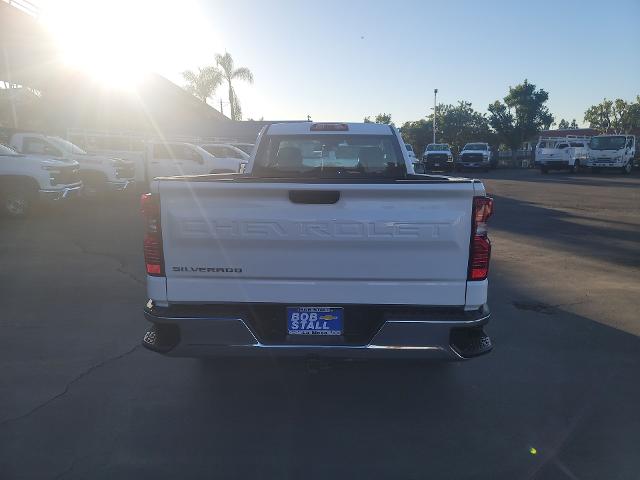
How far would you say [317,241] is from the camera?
342 centimetres

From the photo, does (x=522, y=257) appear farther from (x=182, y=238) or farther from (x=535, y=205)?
(x=535, y=205)

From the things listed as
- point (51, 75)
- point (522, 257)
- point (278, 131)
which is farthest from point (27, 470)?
point (51, 75)

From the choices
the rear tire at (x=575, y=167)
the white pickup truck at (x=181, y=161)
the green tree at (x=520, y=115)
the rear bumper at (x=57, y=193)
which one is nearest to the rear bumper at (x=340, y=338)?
the rear bumper at (x=57, y=193)

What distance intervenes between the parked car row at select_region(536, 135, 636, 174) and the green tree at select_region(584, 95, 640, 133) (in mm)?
43715

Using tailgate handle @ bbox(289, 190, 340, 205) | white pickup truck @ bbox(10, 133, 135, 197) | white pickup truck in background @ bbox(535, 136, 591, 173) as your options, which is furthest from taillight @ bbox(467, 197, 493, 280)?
white pickup truck in background @ bbox(535, 136, 591, 173)

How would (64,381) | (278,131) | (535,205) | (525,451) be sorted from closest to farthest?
(525,451) → (64,381) → (278,131) → (535,205)

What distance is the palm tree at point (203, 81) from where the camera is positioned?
43156 millimetres

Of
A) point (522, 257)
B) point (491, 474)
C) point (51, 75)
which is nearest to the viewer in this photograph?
point (491, 474)

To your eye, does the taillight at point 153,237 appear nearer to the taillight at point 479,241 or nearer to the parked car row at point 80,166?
the taillight at point 479,241

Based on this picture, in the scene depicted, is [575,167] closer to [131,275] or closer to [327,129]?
[327,129]

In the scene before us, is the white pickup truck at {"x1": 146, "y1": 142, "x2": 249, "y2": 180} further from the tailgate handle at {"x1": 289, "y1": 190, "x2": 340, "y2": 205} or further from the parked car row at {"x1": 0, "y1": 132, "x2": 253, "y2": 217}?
the tailgate handle at {"x1": 289, "y1": 190, "x2": 340, "y2": 205}

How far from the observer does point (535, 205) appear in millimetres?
17266

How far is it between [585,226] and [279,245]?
448 inches

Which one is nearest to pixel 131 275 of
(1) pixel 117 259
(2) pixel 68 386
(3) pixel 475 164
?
(1) pixel 117 259
